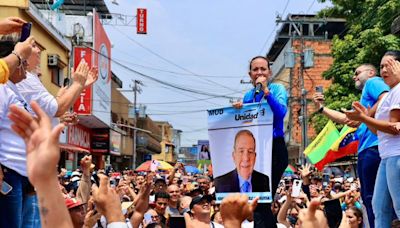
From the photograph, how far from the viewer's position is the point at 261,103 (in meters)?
4.59

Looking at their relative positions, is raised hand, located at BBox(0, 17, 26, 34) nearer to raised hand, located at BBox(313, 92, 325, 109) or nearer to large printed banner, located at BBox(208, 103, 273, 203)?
large printed banner, located at BBox(208, 103, 273, 203)

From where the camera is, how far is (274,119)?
469 cm

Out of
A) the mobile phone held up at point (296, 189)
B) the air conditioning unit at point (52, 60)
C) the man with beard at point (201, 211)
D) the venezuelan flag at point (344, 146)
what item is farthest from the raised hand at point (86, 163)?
the air conditioning unit at point (52, 60)

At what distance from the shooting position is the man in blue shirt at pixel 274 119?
4.61 meters

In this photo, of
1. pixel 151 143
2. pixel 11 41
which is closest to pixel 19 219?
pixel 11 41

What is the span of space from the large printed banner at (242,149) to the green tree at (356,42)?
17895 millimetres

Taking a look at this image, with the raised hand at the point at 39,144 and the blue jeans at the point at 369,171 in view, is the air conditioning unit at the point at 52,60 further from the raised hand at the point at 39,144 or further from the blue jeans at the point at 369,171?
the raised hand at the point at 39,144

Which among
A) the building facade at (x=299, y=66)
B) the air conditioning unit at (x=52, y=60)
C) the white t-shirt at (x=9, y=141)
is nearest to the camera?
the white t-shirt at (x=9, y=141)

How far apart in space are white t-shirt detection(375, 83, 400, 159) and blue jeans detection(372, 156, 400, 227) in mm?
63

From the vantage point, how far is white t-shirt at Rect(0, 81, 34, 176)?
11.6ft

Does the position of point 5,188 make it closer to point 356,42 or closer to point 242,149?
point 242,149

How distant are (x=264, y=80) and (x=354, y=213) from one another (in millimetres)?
2772

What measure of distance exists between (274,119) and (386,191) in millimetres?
1049

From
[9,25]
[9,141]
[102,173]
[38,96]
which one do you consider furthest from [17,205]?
[9,25]
